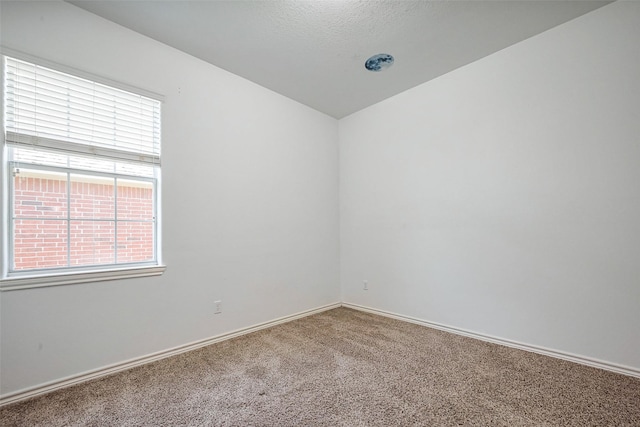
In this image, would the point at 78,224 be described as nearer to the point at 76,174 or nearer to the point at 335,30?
the point at 76,174

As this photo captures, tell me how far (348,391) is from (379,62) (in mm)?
2908

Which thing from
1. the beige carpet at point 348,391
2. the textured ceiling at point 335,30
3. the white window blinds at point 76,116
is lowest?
the beige carpet at point 348,391

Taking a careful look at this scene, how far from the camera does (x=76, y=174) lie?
2100 mm

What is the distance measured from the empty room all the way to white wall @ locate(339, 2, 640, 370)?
0.02 metres

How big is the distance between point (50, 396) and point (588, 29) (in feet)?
15.7

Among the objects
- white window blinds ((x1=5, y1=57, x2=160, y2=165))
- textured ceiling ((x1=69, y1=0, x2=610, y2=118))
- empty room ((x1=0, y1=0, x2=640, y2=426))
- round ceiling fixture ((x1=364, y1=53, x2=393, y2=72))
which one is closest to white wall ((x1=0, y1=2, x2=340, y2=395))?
empty room ((x1=0, y1=0, x2=640, y2=426))

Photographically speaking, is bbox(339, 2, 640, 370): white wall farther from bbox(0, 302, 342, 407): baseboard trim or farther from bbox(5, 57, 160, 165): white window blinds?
bbox(5, 57, 160, 165): white window blinds

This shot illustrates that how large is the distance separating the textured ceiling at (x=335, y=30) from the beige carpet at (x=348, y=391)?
2.77m

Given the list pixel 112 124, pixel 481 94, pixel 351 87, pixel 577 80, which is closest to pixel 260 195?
pixel 112 124

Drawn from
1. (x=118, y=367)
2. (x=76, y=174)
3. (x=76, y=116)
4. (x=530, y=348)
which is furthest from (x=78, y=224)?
(x=530, y=348)

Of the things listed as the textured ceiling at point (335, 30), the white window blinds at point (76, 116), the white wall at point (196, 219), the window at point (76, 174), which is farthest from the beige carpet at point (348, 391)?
the textured ceiling at point (335, 30)

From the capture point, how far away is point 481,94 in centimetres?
276

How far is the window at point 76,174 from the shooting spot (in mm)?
1866

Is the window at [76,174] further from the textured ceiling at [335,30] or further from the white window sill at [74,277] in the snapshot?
the textured ceiling at [335,30]
